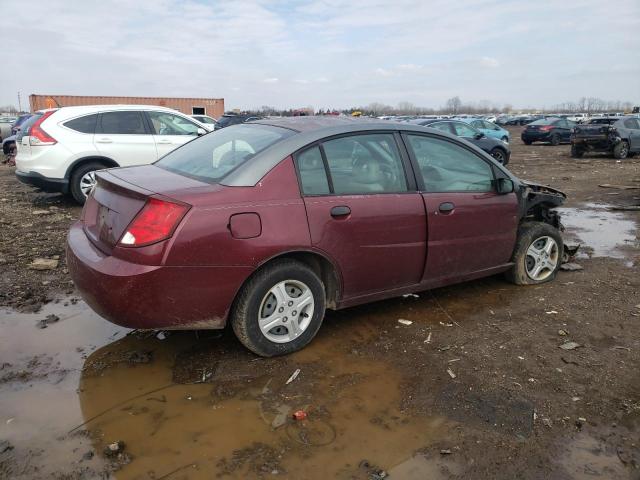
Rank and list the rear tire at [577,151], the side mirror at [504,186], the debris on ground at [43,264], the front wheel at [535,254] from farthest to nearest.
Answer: the rear tire at [577,151], the debris on ground at [43,264], the front wheel at [535,254], the side mirror at [504,186]

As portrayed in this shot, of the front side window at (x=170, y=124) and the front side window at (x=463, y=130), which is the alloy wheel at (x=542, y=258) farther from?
the front side window at (x=463, y=130)

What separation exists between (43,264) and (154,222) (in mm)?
3149

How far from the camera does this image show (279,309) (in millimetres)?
3500

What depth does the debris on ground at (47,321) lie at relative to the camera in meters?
4.08

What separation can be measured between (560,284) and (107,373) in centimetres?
421

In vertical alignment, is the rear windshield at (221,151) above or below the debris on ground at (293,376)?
above

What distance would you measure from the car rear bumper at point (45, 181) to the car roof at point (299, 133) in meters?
5.29

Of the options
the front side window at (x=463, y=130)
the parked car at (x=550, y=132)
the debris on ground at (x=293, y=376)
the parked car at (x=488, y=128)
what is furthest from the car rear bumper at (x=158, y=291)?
the parked car at (x=550, y=132)

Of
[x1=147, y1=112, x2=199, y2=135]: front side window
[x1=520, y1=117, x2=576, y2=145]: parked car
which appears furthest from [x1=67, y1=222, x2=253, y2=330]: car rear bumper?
[x1=520, y1=117, x2=576, y2=145]: parked car

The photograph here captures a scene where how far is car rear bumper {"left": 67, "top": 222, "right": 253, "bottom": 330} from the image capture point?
10.00ft

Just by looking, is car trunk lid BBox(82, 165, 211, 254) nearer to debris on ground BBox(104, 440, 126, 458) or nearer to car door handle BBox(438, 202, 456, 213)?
debris on ground BBox(104, 440, 126, 458)

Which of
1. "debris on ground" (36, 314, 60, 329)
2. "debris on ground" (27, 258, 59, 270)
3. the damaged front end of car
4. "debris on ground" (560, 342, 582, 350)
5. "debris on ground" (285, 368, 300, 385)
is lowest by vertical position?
"debris on ground" (560, 342, 582, 350)

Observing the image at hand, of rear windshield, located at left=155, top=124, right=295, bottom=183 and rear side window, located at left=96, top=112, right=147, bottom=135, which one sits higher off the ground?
rear side window, located at left=96, top=112, right=147, bottom=135

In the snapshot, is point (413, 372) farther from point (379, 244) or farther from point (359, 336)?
point (379, 244)
